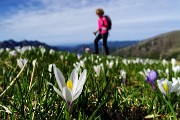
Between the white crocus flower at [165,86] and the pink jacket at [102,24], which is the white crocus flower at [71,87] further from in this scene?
the pink jacket at [102,24]

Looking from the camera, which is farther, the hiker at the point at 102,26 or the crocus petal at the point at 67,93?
the hiker at the point at 102,26

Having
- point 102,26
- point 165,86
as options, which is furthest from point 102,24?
point 165,86

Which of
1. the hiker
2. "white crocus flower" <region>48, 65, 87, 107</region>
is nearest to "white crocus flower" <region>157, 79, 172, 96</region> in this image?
"white crocus flower" <region>48, 65, 87, 107</region>

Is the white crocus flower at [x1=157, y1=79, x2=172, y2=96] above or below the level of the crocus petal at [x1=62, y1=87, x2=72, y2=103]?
below

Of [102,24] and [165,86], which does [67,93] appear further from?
[102,24]

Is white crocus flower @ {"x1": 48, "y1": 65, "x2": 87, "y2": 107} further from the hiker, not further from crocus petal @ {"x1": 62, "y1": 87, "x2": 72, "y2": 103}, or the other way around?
the hiker

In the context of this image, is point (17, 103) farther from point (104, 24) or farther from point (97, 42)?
point (97, 42)

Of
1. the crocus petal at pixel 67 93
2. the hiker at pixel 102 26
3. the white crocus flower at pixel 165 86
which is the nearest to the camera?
the crocus petal at pixel 67 93

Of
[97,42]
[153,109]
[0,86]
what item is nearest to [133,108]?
[153,109]

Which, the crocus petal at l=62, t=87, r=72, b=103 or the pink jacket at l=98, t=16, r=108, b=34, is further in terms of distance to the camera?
the pink jacket at l=98, t=16, r=108, b=34

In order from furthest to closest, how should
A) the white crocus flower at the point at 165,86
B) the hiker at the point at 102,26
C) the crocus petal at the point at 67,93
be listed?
1. the hiker at the point at 102,26
2. the white crocus flower at the point at 165,86
3. the crocus petal at the point at 67,93

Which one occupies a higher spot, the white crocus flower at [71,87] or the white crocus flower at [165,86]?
the white crocus flower at [71,87]

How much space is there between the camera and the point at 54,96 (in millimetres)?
2709

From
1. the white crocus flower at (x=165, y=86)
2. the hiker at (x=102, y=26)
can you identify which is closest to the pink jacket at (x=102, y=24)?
the hiker at (x=102, y=26)
